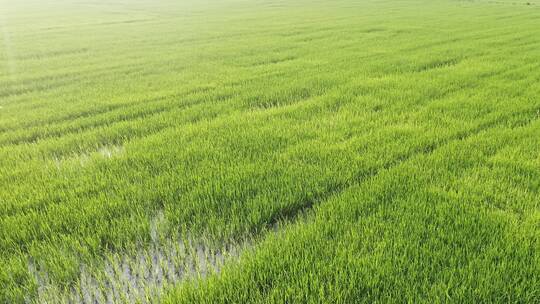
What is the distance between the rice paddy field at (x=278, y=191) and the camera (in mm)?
2334

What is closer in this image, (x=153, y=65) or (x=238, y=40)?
(x=153, y=65)

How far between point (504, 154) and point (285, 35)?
48.1 ft

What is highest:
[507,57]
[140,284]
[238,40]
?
[238,40]

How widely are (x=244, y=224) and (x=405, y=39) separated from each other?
13.4 meters

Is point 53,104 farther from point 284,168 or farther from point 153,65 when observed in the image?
point 284,168

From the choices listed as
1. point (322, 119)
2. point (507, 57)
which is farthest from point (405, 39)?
point (322, 119)

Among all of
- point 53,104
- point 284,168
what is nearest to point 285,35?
point 53,104

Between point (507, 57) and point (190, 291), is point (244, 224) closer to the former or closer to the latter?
point (190, 291)

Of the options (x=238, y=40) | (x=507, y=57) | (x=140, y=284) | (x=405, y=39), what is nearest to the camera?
(x=140, y=284)

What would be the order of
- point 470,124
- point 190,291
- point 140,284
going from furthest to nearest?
point 470,124
point 140,284
point 190,291

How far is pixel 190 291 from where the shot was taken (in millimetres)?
2217

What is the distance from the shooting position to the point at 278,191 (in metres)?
3.41

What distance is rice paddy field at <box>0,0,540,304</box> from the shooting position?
2334 millimetres

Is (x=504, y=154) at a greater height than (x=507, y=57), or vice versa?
(x=507, y=57)
